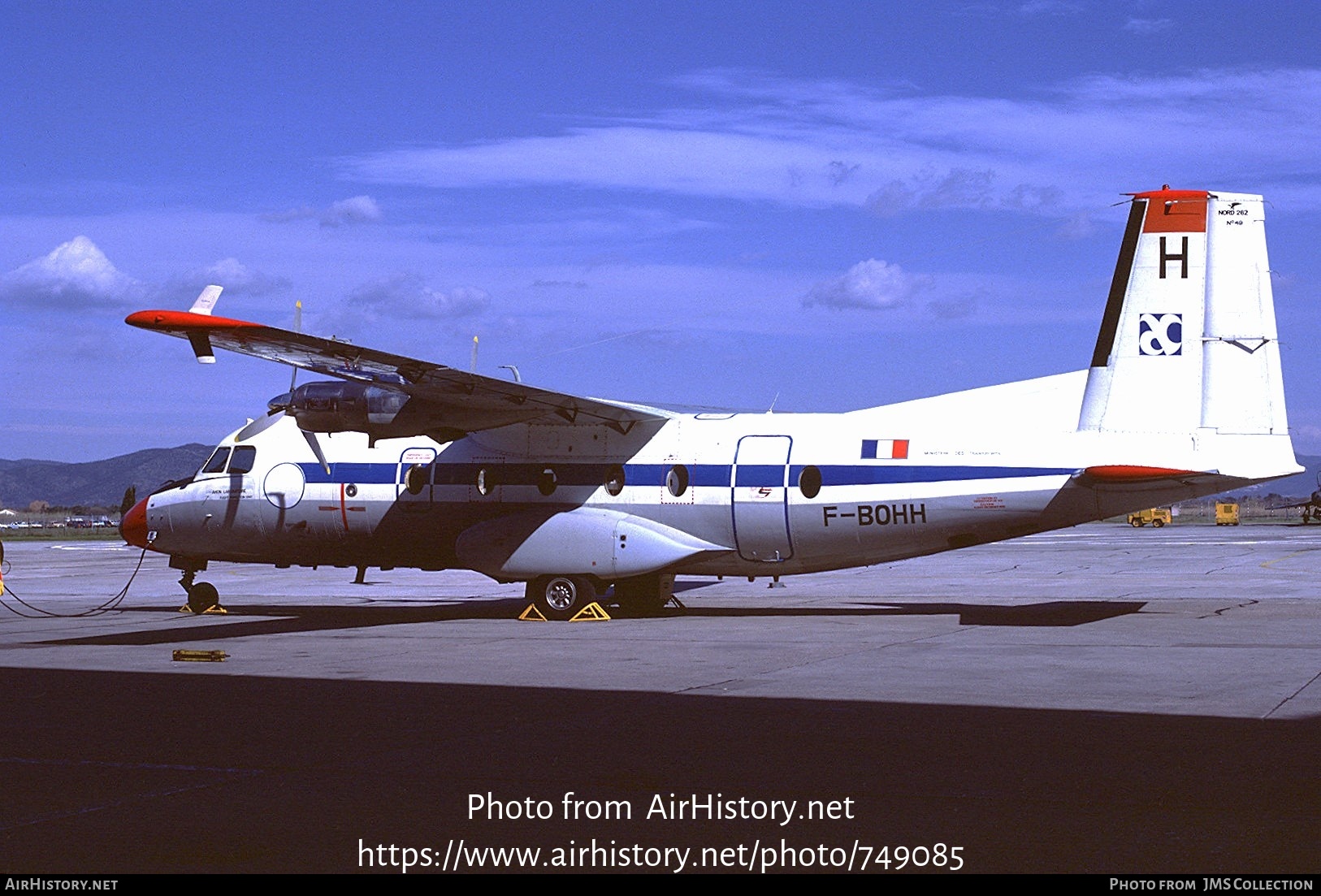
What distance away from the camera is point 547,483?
24.5m

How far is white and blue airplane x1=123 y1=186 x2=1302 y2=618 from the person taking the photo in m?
20.5

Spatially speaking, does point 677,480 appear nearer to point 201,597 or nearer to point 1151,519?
point 201,597

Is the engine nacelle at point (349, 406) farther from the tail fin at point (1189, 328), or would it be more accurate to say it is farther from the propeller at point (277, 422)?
the tail fin at point (1189, 328)

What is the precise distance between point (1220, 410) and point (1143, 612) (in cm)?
437

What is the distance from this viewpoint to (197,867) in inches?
282

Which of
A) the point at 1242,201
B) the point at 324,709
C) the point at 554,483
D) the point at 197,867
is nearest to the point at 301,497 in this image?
the point at 554,483

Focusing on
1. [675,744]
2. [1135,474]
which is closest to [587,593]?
[1135,474]

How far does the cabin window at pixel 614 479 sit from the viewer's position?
2414 cm

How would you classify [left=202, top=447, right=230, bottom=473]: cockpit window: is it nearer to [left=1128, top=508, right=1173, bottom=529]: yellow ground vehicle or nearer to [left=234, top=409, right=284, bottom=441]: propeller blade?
[left=234, top=409, right=284, bottom=441]: propeller blade

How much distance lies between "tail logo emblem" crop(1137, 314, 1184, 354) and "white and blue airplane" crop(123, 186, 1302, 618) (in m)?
0.03

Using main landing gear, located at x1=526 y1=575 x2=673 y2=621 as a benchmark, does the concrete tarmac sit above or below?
below

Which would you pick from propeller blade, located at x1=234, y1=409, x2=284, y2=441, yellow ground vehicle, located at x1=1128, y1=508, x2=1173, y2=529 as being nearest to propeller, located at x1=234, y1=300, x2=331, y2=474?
propeller blade, located at x1=234, y1=409, x2=284, y2=441

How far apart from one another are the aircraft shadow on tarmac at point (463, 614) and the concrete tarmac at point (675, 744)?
24 cm

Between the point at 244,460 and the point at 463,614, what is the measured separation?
521 centimetres
